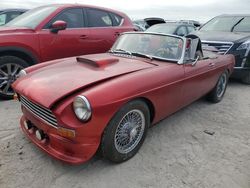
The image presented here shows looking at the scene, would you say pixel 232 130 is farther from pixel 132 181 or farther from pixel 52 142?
pixel 52 142

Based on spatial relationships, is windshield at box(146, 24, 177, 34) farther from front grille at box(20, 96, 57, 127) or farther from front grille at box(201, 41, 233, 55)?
front grille at box(20, 96, 57, 127)

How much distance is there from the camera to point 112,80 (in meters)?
2.86

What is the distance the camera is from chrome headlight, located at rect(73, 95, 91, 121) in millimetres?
2444

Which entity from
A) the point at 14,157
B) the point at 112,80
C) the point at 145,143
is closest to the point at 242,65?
the point at 145,143

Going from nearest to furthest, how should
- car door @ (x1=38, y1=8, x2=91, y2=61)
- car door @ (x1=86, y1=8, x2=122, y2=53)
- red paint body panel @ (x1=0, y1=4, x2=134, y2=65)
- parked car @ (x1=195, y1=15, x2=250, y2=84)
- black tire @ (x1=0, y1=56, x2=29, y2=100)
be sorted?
black tire @ (x1=0, y1=56, x2=29, y2=100) → red paint body panel @ (x1=0, y1=4, x2=134, y2=65) → car door @ (x1=38, y1=8, x2=91, y2=61) → car door @ (x1=86, y1=8, x2=122, y2=53) → parked car @ (x1=195, y1=15, x2=250, y2=84)

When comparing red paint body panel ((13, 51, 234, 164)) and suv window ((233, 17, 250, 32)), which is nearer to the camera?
red paint body panel ((13, 51, 234, 164))

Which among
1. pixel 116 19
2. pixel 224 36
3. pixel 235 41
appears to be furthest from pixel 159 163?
pixel 224 36

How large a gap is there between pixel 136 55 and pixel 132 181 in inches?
74.8

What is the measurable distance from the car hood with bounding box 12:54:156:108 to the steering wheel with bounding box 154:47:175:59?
0.36m

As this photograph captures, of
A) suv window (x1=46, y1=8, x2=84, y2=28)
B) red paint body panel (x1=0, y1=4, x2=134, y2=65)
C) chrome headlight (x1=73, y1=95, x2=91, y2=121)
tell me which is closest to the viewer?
chrome headlight (x1=73, y1=95, x2=91, y2=121)

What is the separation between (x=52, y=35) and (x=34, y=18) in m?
0.61

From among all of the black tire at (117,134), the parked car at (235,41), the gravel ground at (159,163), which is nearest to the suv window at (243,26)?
the parked car at (235,41)

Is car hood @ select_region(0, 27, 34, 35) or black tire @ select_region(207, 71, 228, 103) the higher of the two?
car hood @ select_region(0, 27, 34, 35)

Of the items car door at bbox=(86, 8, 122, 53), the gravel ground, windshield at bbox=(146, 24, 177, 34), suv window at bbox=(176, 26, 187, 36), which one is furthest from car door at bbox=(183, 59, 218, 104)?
suv window at bbox=(176, 26, 187, 36)
